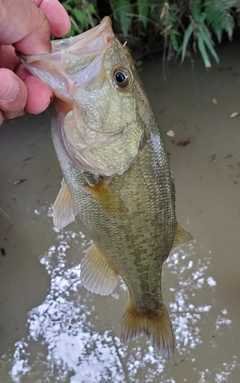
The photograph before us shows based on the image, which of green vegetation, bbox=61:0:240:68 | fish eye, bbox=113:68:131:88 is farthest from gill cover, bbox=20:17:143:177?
green vegetation, bbox=61:0:240:68

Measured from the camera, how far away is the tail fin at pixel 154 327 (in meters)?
1.51

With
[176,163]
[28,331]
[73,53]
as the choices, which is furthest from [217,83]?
[73,53]

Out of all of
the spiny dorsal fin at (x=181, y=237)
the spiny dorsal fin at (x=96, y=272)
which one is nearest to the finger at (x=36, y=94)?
the spiny dorsal fin at (x=96, y=272)

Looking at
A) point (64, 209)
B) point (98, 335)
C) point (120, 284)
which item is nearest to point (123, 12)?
point (120, 284)

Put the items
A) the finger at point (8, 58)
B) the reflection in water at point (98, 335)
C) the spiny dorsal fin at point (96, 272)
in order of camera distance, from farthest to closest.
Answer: the reflection in water at point (98, 335), the spiny dorsal fin at point (96, 272), the finger at point (8, 58)

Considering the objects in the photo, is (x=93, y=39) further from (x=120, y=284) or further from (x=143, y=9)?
(x=143, y=9)

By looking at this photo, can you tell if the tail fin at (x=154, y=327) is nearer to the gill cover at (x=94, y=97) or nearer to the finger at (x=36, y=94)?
the gill cover at (x=94, y=97)

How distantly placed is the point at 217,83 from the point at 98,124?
103 inches

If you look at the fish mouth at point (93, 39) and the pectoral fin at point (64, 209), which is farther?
the pectoral fin at point (64, 209)

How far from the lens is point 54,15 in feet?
3.89

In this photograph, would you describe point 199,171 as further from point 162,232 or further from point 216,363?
point 162,232

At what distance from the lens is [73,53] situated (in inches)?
39.8

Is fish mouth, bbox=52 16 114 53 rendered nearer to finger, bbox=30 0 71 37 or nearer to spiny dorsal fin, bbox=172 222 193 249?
finger, bbox=30 0 71 37

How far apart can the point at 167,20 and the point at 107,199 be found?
2.57 metres
